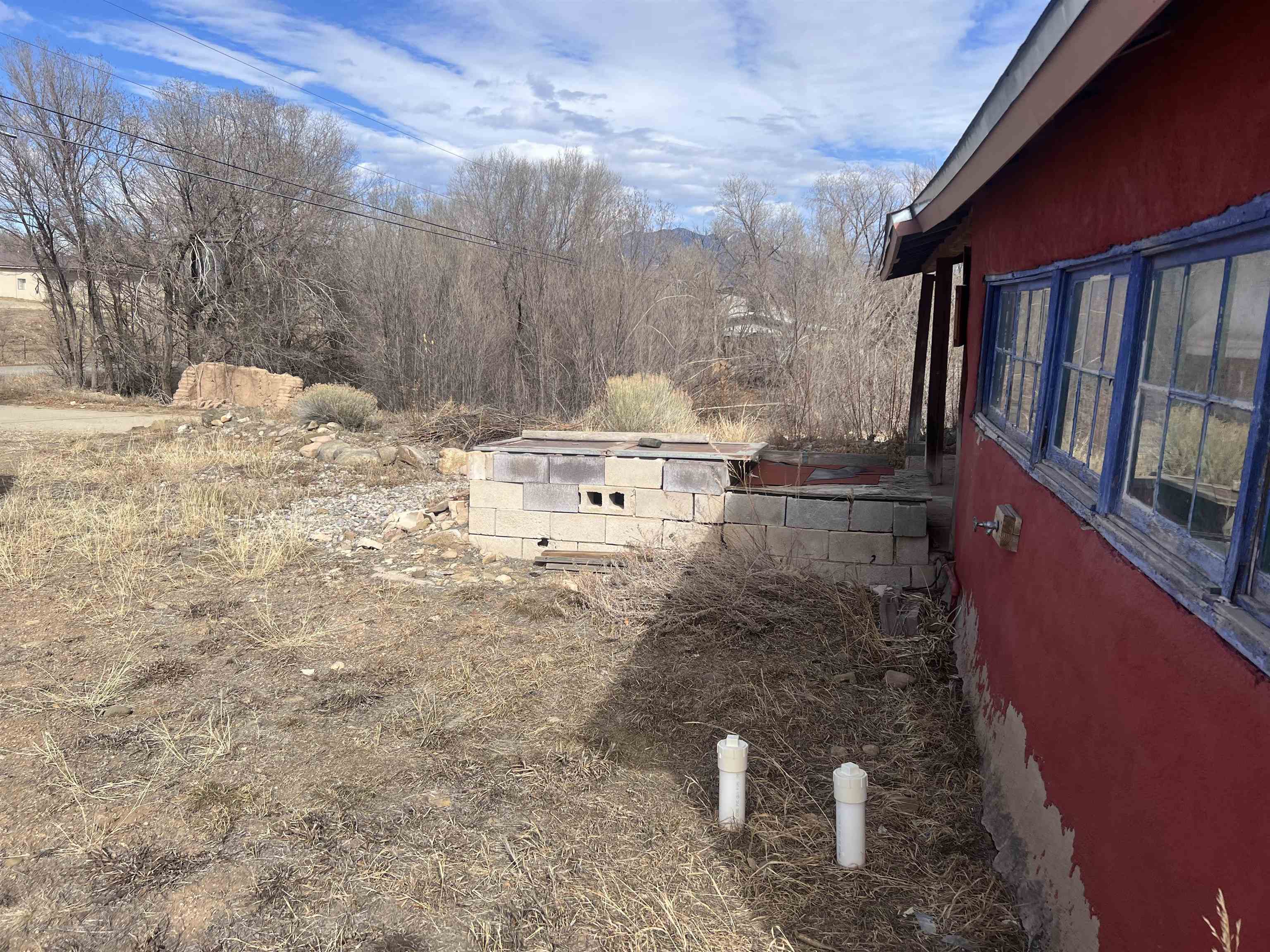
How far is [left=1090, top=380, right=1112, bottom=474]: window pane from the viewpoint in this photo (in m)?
2.72

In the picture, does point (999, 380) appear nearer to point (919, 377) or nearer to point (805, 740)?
point (805, 740)

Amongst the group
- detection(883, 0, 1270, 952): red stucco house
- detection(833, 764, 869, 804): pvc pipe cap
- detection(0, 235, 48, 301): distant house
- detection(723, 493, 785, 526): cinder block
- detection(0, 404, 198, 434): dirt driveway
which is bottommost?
detection(0, 404, 198, 434): dirt driveway

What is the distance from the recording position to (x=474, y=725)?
14.3ft

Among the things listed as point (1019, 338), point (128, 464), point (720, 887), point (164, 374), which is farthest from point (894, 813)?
point (164, 374)

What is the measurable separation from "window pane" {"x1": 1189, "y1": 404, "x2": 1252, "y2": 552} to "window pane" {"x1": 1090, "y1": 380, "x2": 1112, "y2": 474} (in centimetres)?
74

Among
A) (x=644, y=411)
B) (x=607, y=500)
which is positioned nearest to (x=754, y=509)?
(x=607, y=500)

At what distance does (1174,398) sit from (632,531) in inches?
208

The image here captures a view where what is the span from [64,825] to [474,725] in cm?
175

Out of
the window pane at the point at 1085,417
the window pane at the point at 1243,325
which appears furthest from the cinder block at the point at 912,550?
the window pane at the point at 1243,325

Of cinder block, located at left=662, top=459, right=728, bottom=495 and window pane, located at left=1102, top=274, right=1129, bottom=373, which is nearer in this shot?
window pane, located at left=1102, top=274, right=1129, bottom=373

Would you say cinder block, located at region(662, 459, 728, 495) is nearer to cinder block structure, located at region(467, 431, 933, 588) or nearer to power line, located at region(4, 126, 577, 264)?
cinder block structure, located at region(467, 431, 933, 588)

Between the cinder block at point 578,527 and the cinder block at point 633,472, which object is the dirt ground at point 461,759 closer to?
the cinder block at point 578,527

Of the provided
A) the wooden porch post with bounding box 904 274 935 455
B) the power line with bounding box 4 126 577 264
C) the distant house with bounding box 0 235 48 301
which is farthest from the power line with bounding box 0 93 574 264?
the wooden porch post with bounding box 904 274 935 455

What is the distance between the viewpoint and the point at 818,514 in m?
6.38
